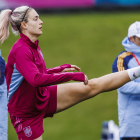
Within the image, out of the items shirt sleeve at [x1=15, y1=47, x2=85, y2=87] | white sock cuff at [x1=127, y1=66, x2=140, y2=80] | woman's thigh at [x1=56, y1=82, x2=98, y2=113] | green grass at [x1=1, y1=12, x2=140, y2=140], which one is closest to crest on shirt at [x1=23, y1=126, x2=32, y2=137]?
woman's thigh at [x1=56, y1=82, x2=98, y2=113]

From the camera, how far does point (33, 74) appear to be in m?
3.01

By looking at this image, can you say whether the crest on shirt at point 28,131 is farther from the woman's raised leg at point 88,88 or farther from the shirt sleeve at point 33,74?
the shirt sleeve at point 33,74

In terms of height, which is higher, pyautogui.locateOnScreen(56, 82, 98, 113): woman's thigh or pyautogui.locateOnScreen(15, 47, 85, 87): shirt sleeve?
pyautogui.locateOnScreen(15, 47, 85, 87): shirt sleeve

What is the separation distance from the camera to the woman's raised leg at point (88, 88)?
125 inches

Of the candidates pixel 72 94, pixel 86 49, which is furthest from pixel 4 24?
pixel 86 49

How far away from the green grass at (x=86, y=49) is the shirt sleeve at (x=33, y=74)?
478cm

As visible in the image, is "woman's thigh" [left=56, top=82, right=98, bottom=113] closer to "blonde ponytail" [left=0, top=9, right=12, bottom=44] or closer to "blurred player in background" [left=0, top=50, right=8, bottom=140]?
"blurred player in background" [left=0, top=50, right=8, bottom=140]

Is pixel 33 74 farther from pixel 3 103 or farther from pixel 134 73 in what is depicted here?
pixel 134 73

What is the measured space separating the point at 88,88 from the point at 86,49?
711 cm

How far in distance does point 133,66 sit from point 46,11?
26.1ft

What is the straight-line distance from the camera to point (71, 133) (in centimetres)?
753

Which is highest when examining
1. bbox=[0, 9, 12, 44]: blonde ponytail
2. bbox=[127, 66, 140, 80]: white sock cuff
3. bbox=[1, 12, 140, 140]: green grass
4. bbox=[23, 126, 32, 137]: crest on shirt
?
bbox=[0, 9, 12, 44]: blonde ponytail

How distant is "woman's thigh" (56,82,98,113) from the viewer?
3332 mm

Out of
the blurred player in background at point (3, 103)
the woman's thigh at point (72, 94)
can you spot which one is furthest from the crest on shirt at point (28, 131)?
the woman's thigh at point (72, 94)
